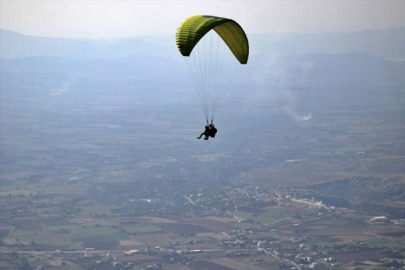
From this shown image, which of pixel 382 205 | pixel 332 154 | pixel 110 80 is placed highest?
pixel 110 80

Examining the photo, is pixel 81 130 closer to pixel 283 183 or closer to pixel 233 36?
pixel 283 183

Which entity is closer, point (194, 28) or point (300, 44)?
point (194, 28)

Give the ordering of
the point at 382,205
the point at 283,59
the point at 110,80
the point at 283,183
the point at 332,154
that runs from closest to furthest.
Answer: the point at 382,205, the point at 283,183, the point at 332,154, the point at 283,59, the point at 110,80

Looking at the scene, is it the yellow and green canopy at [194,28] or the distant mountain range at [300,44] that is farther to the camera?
the distant mountain range at [300,44]

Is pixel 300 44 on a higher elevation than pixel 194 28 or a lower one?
higher

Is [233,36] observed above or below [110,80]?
below

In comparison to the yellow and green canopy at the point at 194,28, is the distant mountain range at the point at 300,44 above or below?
above

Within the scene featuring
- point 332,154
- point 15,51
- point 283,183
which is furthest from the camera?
point 15,51

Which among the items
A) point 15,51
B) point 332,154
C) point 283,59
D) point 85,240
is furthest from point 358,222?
point 15,51

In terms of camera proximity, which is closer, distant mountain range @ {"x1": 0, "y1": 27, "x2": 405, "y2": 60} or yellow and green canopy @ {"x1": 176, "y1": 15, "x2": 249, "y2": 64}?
yellow and green canopy @ {"x1": 176, "y1": 15, "x2": 249, "y2": 64}

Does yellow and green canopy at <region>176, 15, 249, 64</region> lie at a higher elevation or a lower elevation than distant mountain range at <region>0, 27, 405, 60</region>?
lower

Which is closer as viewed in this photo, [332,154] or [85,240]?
[85,240]
